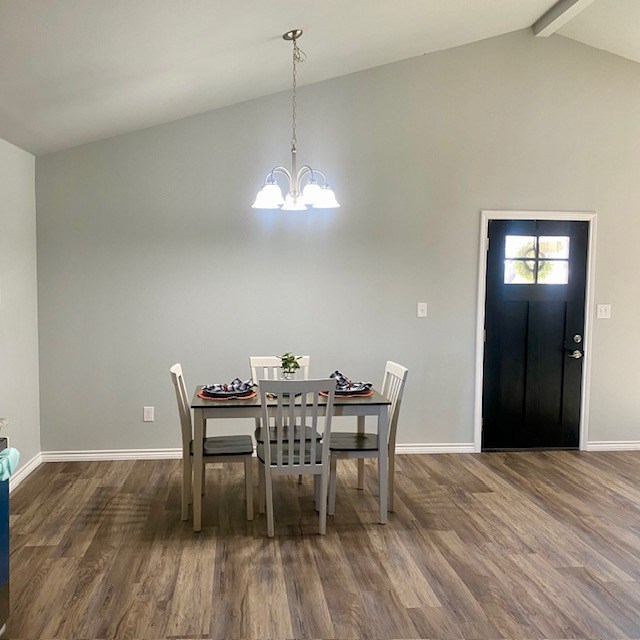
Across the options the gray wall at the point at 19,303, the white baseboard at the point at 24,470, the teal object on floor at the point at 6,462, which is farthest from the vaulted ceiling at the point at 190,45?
the white baseboard at the point at 24,470

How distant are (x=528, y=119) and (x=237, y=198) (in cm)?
244

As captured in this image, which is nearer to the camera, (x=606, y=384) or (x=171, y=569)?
(x=171, y=569)

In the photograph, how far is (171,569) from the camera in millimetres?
3100

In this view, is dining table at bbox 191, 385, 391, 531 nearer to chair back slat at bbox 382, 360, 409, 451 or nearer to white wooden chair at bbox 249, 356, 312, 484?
chair back slat at bbox 382, 360, 409, 451

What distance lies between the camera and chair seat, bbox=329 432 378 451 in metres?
3.71

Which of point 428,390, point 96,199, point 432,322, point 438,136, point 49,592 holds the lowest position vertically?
point 49,592

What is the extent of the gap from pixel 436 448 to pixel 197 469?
2372 millimetres

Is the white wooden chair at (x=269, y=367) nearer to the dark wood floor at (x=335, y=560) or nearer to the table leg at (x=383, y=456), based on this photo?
the dark wood floor at (x=335, y=560)

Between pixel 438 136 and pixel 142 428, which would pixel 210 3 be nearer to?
pixel 438 136

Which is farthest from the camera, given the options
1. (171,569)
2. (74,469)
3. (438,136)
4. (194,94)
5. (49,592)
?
(438,136)

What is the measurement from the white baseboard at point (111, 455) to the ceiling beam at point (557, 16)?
435cm

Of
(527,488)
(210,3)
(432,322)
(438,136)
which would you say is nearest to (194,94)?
(210,3)

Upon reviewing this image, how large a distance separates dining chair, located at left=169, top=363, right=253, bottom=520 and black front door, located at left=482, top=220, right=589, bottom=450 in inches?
92.9

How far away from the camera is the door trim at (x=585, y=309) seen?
5.14 metres
